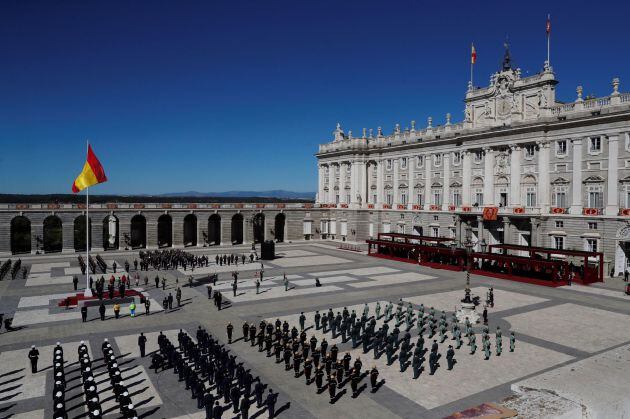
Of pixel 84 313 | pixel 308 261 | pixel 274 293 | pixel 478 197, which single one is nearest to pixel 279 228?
pixel 308 261

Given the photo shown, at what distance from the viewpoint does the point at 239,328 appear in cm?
2752

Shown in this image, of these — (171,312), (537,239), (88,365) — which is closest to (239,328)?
(171,312)

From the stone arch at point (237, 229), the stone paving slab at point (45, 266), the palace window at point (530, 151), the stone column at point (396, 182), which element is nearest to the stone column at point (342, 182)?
the stone column at point (396, 182)

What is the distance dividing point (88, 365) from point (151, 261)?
32684mm

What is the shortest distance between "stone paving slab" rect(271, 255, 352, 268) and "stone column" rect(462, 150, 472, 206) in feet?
53.8

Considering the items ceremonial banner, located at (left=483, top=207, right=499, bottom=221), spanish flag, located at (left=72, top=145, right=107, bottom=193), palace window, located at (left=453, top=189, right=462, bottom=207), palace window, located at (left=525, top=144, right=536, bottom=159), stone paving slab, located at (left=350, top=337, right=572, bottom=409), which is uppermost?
palace window, located at (left=525, top=144, right=536, bottom=159)

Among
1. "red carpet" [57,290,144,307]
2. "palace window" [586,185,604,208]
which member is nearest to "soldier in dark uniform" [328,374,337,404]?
"red carpet" [57,290,144,307]

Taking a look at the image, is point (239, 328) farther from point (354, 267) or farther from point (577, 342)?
point (354, 267)

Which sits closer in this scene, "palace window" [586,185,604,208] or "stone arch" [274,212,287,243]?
"palace window" [586,185,604,208]

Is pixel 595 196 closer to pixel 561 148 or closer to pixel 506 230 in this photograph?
pixel 561 148

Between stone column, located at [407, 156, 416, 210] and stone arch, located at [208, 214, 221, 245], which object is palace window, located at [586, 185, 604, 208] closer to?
stone column, located at [407, 156, 416, 210]

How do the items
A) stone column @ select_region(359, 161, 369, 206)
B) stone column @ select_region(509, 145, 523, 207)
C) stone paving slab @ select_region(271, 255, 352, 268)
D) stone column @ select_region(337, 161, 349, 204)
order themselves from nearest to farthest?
stone column @ select_region(509, 145, 523, 207)
stone paving slab @ select_region(271, 255, 352, 268)
stone column @ select_region(359, 161, 369, 206)
stone column @ select_region(337, 161, 349, 204)

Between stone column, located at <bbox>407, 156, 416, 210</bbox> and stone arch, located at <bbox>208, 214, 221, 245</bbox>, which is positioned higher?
stone column, located at <bbox>407, 156, 416, 210</bbox>

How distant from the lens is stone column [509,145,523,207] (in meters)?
53.3
